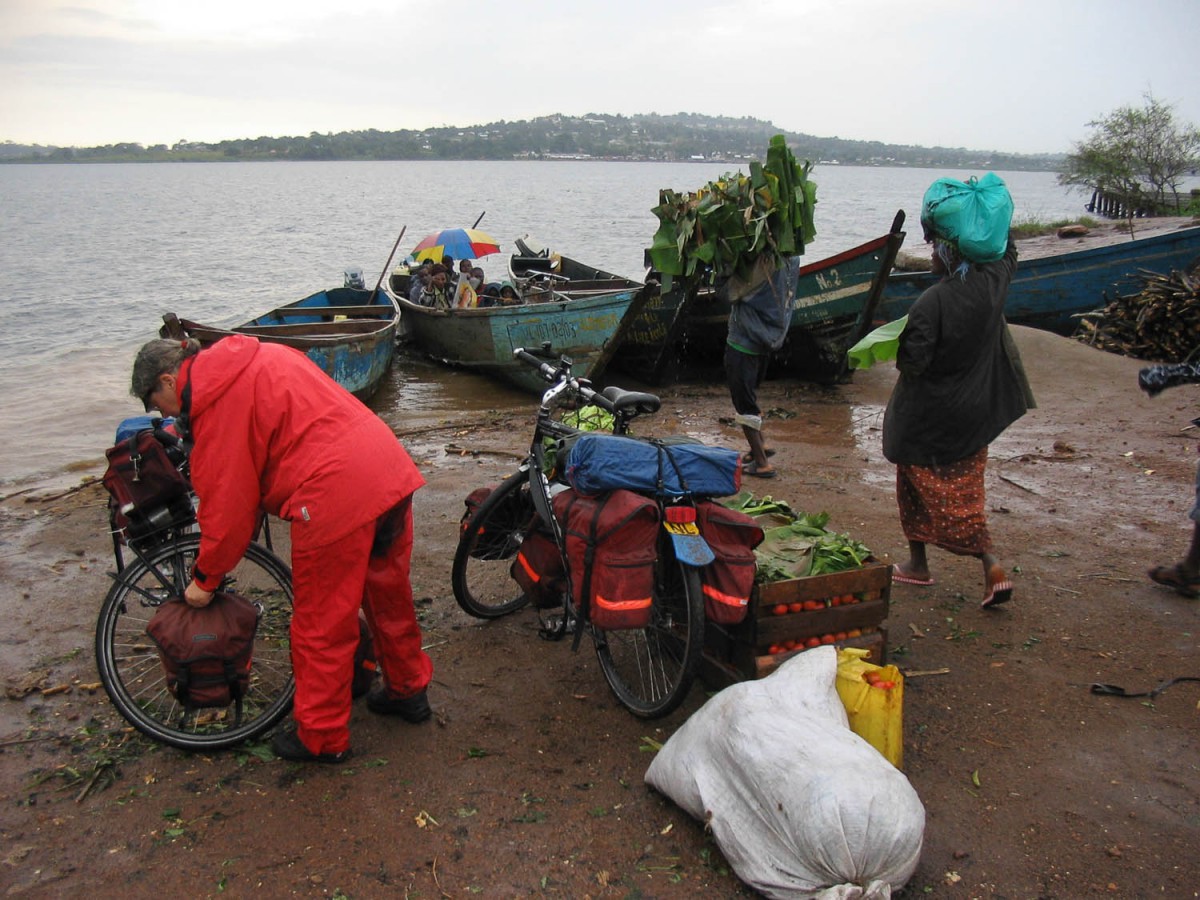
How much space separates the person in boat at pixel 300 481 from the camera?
9.46 ft

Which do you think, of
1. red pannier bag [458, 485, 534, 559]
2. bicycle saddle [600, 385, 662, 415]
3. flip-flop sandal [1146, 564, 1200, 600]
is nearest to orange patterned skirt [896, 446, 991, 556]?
flip-flop sandal [1146, 564, 1200, 600]

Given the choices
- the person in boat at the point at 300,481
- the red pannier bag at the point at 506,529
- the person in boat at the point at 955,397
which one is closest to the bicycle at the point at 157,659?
the person in boat at the point at 300,481

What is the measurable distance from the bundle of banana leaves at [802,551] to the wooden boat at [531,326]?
5.60m

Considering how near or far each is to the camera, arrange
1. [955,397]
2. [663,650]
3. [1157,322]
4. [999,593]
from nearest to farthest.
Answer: [663,650]
[955,397]
[999,593]
[1157,322]

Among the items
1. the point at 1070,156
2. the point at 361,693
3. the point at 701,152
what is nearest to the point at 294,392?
the point at 361,693

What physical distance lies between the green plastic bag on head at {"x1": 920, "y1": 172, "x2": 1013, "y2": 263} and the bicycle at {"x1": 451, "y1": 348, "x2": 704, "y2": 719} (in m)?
1.62

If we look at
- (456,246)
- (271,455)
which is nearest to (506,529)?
(271,455)

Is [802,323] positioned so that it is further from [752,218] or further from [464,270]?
[464,270]

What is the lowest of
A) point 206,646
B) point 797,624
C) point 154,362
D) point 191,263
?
point 191,263

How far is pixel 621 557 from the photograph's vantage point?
316cm

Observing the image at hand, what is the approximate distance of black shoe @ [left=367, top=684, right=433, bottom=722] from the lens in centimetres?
354

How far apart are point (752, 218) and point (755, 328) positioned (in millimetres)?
917

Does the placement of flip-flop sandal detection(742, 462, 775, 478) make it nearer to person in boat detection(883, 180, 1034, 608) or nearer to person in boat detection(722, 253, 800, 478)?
person in boat detection(722, 253, 800, 478)

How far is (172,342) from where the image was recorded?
2979 mm
